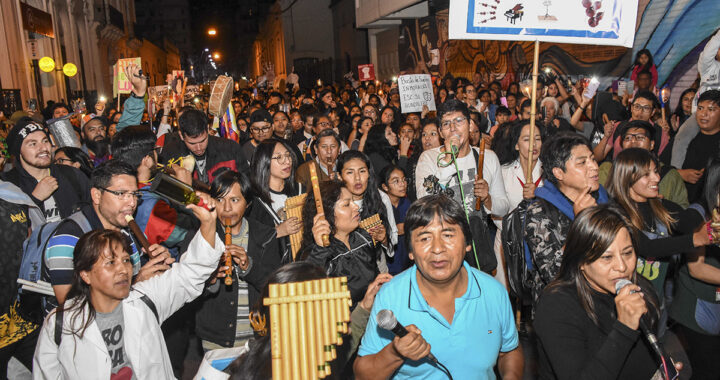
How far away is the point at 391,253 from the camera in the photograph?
5.06 metres

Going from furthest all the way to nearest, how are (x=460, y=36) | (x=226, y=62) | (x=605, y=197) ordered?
(x=226, y=62) < (x=460, y=36) < (x=605, y=197)

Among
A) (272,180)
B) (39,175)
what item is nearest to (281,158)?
(272,180)

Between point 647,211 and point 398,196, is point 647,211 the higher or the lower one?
the higher one

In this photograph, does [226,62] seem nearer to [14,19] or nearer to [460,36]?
[14,19]

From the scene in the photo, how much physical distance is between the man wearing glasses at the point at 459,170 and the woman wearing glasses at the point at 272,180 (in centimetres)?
121

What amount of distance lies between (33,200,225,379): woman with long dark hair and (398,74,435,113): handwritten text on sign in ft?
23.6

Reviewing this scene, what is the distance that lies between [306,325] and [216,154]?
427 centimetres

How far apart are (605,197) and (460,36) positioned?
180 centimetres

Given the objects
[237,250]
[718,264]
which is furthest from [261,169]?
[718,264]

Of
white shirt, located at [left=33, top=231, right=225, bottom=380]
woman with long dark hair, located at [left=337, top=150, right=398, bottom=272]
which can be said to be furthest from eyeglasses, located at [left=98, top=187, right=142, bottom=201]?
woman with long dark hair, located at [left=337, top=150, right=398, bottom=272]

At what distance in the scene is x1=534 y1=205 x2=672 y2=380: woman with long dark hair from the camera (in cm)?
252

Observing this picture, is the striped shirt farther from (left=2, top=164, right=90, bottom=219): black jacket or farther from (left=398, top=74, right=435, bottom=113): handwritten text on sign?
(left=398, top=74, right=435, bottom=113): handwritten text on sign

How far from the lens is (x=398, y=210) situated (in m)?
6.13

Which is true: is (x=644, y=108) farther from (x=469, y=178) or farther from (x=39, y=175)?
(x=39, y=175)
